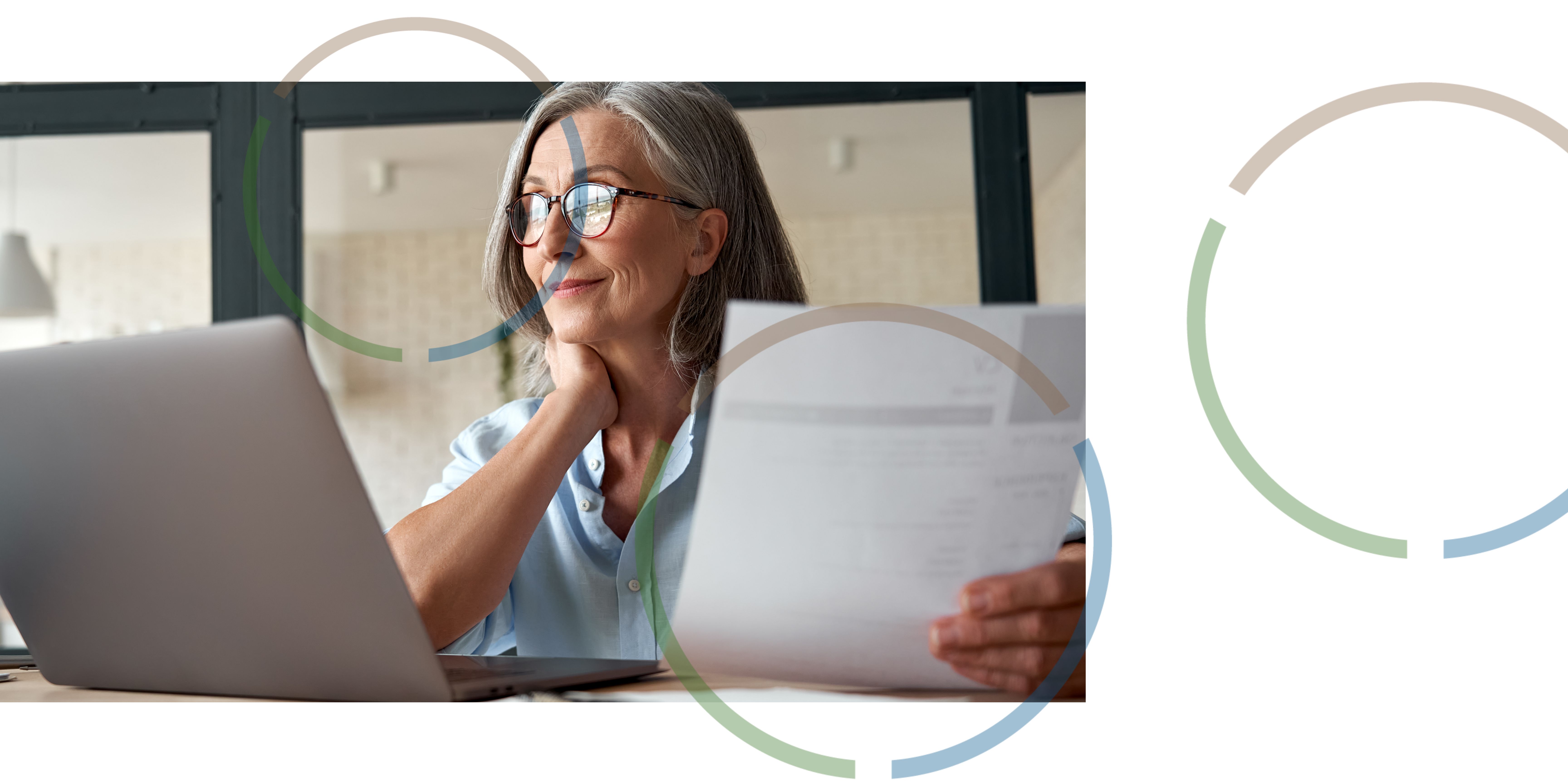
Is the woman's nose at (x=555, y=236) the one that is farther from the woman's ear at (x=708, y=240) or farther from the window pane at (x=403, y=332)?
the window pane at (x=403, y=332)

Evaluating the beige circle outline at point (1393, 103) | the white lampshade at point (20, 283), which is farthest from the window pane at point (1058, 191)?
the white lampshade at point (20, 283)

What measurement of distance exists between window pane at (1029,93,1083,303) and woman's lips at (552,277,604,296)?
83 cm

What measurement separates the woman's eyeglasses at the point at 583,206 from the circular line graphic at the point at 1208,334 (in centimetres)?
58

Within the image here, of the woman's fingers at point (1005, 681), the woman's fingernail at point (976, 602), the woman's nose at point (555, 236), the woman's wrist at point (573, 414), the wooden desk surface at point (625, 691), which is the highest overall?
the woman's nose at point (555, 236)

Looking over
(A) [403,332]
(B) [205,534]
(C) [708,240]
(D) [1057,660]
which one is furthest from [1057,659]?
(A) [403,332]

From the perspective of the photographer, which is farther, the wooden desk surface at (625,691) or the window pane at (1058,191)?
the window pane at (1058,191)

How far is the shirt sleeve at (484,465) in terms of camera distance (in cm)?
96

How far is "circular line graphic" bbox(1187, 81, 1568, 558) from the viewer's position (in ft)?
2.79

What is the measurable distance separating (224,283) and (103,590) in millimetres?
1298

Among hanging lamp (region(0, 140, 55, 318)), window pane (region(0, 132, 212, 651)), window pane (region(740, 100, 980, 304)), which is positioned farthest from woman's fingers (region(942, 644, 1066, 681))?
hanging lamp (region(0, 140, 55, 318))

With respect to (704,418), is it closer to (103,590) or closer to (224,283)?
(103,590)

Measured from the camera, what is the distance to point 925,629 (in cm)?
43

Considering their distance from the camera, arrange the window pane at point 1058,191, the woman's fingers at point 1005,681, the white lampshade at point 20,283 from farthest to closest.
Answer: the white lampshade at point 20,283, the window pane at point 1058,191, the woman's fingers at point 1005,681
